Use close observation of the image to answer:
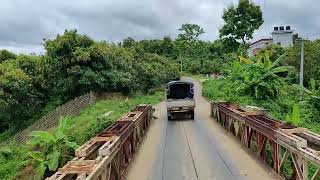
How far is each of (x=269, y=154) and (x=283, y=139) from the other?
9.21ft

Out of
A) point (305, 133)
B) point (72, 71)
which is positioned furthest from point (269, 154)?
point (72, 71)

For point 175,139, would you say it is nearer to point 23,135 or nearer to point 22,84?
point 23,135

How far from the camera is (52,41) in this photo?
101ft

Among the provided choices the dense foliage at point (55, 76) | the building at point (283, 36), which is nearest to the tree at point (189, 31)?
the building at point (283, 36)

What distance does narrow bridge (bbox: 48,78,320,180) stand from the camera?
8852 millimetres

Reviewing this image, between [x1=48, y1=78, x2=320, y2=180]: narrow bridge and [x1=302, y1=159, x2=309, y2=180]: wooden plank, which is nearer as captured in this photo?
[x1=302, y1=159, x2=309, y2=180]: wooden plank

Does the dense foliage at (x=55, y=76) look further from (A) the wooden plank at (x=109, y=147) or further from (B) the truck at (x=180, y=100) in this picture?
(A) the wooden plank at (x=109, y=147)

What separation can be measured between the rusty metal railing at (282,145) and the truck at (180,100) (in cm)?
700

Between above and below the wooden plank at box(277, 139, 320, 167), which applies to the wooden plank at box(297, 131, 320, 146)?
above

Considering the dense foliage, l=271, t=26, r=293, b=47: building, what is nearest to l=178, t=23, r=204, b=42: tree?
l=271, t=26, r=293, b=47: building

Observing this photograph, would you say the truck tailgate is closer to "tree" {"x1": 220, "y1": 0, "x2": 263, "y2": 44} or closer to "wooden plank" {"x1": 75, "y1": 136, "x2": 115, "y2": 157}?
"wooden plank" {"x1": 75, "y1": 136, "x2": 115, "y2": 157}

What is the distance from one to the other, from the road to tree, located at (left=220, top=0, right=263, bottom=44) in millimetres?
25991

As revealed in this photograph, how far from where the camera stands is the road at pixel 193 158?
11.5 meters

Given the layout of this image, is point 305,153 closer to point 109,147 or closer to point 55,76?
point 109,147
